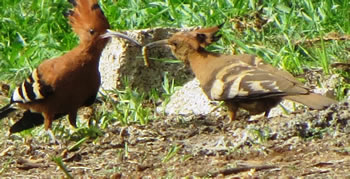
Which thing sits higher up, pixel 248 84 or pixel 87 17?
pixel 87 17

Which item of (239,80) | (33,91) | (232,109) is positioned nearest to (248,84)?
(239,80)

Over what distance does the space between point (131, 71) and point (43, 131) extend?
1260 millimetres

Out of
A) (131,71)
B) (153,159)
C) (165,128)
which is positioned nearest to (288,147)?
(153,159)

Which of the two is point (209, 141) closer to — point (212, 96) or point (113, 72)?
point (212, 96)

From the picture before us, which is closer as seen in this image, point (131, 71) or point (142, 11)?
point (131, 71)

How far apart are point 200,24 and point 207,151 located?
10.0ft

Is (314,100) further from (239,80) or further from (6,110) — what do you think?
(6,110)

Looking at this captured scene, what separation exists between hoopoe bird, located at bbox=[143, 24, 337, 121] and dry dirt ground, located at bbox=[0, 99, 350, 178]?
17 cm

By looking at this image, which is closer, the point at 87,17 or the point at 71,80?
the point at 71,80

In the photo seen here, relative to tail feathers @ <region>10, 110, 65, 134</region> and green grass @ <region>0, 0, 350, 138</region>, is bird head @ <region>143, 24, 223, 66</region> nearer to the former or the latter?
green grass @ <region>0, 0, 350, 138</region>

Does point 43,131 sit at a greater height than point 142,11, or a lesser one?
lesser

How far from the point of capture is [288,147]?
5629 millimetres

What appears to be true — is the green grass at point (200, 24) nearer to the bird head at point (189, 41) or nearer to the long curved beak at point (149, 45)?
the long curved beak at point (149, 45)

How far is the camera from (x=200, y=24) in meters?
8.65
